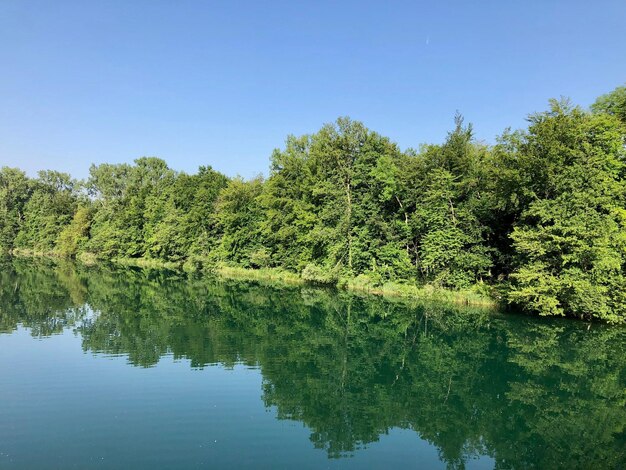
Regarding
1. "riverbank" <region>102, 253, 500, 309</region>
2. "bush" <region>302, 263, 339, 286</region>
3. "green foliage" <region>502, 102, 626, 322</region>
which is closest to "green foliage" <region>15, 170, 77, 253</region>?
"riverbank" <region>102, 253, 500, 309</region>

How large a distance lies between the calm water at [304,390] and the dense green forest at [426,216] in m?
4.98

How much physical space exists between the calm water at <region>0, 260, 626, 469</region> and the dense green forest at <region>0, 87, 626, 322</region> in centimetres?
498

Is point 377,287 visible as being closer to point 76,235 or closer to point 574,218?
point 574,218

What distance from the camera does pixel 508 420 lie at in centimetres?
1464

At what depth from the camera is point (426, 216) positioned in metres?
39.6

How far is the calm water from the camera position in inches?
468

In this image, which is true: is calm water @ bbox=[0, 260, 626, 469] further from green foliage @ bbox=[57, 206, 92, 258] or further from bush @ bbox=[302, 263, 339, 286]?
green foliage @ bbox=[57, 206, 92, 258]

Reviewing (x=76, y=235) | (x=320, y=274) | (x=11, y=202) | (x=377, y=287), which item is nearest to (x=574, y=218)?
(x=377, y=287)

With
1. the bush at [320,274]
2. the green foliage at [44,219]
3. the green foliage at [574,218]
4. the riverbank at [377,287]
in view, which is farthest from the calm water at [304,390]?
the green foliage at [44,219]

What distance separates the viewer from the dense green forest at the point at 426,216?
2833 cm

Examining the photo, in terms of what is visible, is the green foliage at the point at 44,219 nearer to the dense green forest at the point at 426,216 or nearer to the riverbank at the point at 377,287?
the dense green forest at the point at 426,216

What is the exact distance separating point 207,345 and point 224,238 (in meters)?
43.5

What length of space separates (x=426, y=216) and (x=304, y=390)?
86.2ft

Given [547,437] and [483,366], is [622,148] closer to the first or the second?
[483,366]
